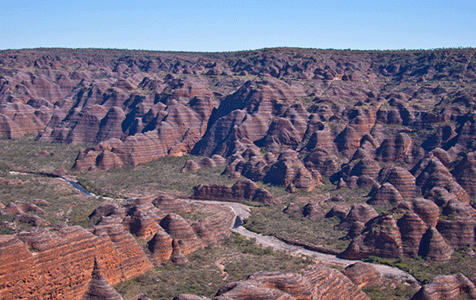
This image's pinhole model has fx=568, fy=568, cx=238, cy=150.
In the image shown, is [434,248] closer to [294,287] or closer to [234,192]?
[294,287]

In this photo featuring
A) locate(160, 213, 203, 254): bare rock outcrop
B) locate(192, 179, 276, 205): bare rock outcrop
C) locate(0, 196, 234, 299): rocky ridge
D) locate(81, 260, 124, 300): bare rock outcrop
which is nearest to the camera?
locate(0, 196, 234, 299): rocky ridge

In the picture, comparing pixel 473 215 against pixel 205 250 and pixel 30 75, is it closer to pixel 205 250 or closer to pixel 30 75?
pixel 205 250

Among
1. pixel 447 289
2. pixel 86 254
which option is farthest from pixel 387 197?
pixel 86 254

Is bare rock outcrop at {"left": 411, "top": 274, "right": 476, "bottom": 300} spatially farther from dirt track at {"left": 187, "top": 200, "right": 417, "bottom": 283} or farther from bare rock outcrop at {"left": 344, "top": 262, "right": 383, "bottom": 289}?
dirt track at {"left": 187, "top": 200, "right": 417, "bottom": 283}

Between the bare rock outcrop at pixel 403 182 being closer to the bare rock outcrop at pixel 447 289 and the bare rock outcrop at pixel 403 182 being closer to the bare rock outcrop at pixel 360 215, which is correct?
the bare rock outcrop at pixel 360 215

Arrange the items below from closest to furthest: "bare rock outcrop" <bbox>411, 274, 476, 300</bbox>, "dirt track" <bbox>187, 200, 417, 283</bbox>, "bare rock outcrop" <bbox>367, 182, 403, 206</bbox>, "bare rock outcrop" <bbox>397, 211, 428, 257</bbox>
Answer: "bare rock outcrop" <bbox>411, 274, 476, 300</bbox>, "dirt track" <bbox>187, 200, 417, 283</bbox>, "bare rock outcrop" <bbox>397, 211, 428, 257</bbox>, "bare rock outcrop" <bbox>367, 182, 403, 206</bbox>

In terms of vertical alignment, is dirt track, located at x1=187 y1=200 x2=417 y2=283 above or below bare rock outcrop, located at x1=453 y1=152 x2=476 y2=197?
below

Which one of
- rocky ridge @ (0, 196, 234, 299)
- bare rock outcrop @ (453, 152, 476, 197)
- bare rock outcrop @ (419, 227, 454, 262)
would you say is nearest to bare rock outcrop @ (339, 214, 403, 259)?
bare rock outcrop @ (419, 227, 454, 262)

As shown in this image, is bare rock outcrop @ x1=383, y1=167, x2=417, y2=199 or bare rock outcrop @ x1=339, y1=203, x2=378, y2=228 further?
bare rock outcrop @ x1=383, y1=167, x2=417, y2=199

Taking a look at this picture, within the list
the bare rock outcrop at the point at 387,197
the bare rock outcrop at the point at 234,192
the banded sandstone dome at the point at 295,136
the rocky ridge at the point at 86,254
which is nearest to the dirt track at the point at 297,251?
the banded sandstone dome at the point at 295,136

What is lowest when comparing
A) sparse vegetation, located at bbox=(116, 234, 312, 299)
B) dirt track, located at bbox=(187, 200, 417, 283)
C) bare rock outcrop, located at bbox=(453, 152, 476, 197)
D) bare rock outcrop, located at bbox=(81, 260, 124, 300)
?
dirt track, located at bbox=(187, 200, 417, 283)

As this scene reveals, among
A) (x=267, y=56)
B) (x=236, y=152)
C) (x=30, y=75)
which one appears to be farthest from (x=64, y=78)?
(x=236, y=152)
